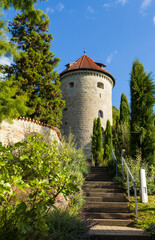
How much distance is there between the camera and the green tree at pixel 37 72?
12784 mm

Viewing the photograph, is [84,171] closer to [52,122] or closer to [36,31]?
[52,122]

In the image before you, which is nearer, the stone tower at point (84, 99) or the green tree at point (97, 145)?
the green tree at point (97, 145)

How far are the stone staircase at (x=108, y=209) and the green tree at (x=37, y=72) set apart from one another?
6884 millimetres

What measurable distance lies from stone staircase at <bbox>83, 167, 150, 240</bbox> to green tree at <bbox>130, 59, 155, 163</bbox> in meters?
2.05

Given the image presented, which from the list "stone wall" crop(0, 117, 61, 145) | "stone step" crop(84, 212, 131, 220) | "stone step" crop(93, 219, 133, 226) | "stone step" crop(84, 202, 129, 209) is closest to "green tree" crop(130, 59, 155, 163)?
"stone step" crop(84, 202, 129, 209)

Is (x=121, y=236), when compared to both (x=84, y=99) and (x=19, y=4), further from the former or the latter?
(x=84, y=99)

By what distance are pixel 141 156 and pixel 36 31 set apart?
11.7 m

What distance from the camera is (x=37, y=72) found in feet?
43.9

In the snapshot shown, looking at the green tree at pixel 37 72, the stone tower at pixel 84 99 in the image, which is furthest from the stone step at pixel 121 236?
the stone tower at pixel 84 99

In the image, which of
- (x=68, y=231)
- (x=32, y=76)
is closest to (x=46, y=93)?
(x=32, y=76)

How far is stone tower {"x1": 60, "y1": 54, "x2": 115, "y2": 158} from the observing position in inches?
830

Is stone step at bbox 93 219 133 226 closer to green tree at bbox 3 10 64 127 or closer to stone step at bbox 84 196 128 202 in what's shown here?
stone step at bbox 84 196 128 202

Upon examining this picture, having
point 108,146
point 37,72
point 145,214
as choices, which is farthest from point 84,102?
point 145,214

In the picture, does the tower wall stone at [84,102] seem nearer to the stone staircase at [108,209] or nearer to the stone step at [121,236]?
the stone staircase at [108,209]
